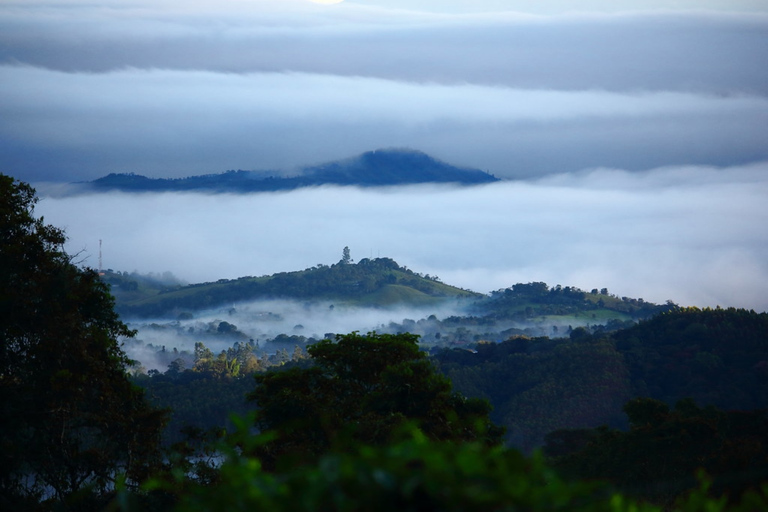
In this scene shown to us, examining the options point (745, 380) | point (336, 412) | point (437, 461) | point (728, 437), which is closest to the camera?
point (437, 461)

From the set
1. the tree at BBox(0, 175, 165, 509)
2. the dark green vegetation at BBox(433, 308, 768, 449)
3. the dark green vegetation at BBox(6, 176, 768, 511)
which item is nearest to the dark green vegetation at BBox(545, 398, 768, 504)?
the dark green vegetation at BBox(6, 176, 768, 511)

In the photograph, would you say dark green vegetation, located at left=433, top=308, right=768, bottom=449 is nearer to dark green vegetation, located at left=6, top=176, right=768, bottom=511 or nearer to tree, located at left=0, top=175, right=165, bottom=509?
dark green vegetation, located at left=6, top=176, right=768, bottom=511

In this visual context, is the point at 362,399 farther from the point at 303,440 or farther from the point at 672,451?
the point at 672,451

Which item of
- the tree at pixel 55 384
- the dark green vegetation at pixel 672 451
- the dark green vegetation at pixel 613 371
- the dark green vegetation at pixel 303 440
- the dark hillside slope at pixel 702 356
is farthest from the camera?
the dark green vegetation at pixel 613 371

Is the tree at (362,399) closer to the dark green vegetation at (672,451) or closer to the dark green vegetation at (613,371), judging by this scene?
the dark green vegetation at (672,451)

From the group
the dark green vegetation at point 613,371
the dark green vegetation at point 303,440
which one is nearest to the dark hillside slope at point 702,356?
the dark green vegetation at point 613,371

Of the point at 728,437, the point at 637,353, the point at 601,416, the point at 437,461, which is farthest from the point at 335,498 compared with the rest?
the point at 637,353

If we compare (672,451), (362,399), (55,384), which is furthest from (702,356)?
(55,384)

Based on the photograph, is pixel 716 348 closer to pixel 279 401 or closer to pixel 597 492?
pixel 279 401
